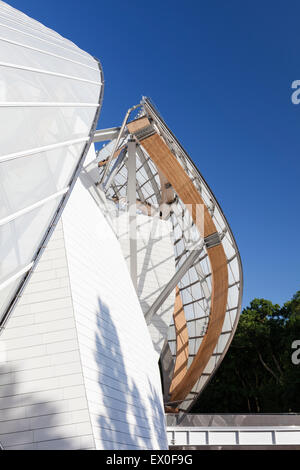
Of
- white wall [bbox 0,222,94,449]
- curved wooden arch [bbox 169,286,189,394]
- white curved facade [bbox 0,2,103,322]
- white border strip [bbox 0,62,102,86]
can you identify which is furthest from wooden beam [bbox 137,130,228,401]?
white curved facade [bbox 0,2,103,322]

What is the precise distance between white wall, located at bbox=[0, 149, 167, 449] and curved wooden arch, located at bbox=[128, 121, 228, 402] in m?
8.35

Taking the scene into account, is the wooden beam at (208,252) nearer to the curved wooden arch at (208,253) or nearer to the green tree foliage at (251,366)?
the curved wooden arch at (208,253)

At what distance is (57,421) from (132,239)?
1336 centimetres

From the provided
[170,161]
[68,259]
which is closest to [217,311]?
[170,161]

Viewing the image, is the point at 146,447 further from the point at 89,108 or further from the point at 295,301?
the point at 295,301

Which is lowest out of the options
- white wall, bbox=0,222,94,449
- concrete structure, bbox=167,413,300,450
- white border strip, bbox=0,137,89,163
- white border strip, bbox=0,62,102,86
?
concrete structure, bbox=167,413,300,450

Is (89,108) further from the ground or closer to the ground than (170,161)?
closer to the ground

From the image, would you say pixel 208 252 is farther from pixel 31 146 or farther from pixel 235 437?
pixel 31 146

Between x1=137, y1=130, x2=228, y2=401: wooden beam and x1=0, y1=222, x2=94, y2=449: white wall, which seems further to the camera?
x1=137, y1=130, x2=228, y2=401: wooden beam

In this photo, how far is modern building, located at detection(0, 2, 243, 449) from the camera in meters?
5.79

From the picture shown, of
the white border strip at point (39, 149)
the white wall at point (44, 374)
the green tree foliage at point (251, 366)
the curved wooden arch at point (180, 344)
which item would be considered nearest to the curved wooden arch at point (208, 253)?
the curved wooden arch at point (180, 344)

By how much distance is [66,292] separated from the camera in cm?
1088

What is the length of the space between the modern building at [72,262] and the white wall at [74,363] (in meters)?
0.03

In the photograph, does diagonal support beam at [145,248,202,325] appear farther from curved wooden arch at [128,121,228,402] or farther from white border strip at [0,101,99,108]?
white border strip at [0,101,99,108]
